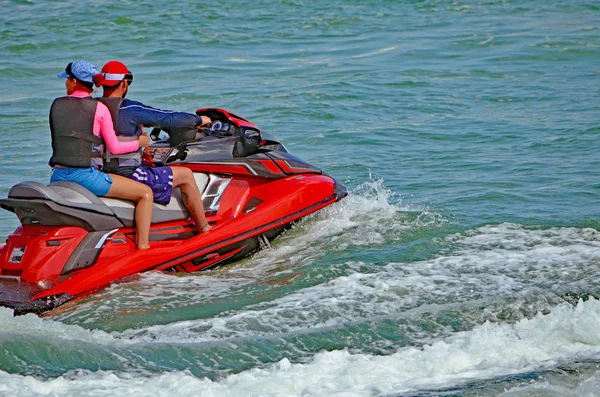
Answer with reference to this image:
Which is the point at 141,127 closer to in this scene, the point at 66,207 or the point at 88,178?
the point at 88,178

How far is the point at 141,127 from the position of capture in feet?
22.0

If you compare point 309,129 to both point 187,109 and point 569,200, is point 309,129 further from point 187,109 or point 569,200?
point 569,200

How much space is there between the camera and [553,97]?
13.6 m

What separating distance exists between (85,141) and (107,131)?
153mm

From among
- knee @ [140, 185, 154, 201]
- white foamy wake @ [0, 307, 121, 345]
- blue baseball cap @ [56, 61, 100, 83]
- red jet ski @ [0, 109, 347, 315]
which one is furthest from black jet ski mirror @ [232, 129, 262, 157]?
white foamy wake @ [0, 307, 121, 345]

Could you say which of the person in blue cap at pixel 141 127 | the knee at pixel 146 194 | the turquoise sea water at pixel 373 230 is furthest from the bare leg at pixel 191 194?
the turquoise sea water at pixel 373 230

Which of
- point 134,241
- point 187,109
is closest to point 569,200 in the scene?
point 134,241

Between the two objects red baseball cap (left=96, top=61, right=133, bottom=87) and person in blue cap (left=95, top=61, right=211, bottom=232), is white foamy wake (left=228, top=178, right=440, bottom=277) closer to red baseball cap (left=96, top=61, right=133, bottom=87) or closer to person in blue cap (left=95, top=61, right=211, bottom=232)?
person in blue cap (left=95, top=61, right=211, bottom=232)

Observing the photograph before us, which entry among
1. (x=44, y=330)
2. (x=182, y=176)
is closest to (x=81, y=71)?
(x=182, y=176)

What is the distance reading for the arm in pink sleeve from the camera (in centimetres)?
639

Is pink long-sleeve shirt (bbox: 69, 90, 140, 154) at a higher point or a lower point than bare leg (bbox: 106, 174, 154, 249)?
higher

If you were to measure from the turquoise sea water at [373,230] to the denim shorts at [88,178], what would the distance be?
2.19ft

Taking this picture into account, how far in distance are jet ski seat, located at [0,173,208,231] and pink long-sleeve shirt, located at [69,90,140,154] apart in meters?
0.34

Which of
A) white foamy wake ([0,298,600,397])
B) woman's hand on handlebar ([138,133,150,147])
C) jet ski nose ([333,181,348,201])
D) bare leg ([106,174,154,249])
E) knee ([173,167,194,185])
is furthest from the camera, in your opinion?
jet ski nose ([333,181,348,201])
